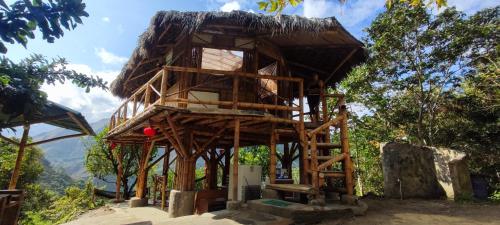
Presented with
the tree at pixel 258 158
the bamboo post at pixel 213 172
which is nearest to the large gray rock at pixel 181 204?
the bamboo post at pixel 213 172

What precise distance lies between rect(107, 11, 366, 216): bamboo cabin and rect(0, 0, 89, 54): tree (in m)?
4.56

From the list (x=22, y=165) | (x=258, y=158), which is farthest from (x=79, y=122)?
(x=22, y=165)

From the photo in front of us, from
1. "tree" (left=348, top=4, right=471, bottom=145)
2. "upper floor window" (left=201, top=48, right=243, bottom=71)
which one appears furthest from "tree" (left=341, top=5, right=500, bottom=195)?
"upper floor window" (left=201, top=48, right=243, bottom=71)

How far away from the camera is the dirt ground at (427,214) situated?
5570 mm

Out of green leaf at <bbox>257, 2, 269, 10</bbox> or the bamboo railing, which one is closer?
green leaf at <bbox>257, 2, 269, 10</bbox>

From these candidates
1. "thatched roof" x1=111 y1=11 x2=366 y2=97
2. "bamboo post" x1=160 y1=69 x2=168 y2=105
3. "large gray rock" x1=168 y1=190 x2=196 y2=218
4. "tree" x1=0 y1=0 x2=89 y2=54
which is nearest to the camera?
"tree" x1=0 y1=0 x2=89 y2=54

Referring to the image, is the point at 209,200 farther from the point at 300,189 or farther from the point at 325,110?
the point at 325,110

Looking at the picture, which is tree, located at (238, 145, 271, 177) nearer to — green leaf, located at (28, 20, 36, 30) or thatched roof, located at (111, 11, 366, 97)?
thatched roof, located at (111, 11, 366, 97)

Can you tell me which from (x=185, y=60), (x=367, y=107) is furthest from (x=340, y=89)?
(x=185, y=60)

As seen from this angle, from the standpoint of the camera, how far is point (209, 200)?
30.6 feet

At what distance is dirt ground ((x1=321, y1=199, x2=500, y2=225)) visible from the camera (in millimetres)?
5570

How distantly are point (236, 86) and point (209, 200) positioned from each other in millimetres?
4114

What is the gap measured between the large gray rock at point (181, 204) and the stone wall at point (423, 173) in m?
5.98

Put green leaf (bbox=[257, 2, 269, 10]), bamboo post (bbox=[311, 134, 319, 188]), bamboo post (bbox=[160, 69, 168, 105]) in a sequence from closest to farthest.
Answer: green leaf (bbox=[257, 2, 269, 10]), bamboo post (bbox=[311, 134, 319, 188]), bamboo post (bbox=[160, 69, 168, 105])
